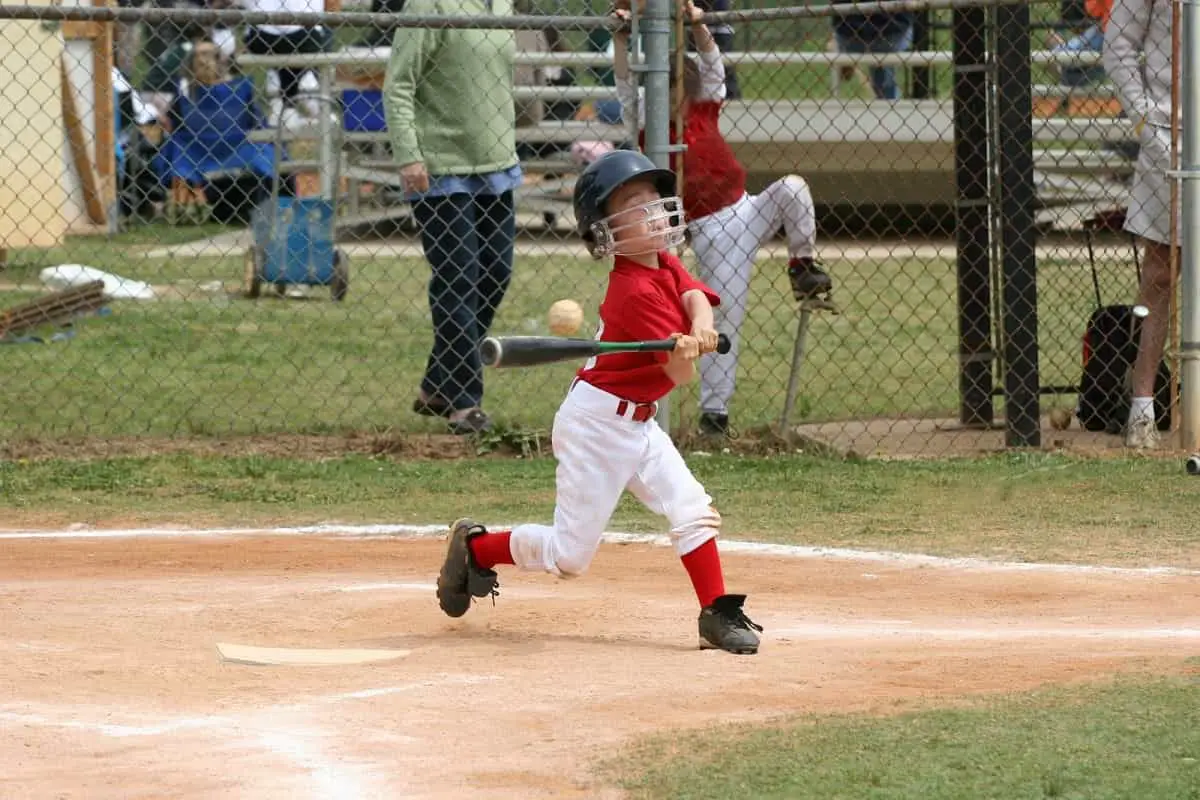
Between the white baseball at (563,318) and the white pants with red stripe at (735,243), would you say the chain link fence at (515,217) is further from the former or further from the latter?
the white baseball at (563,318)

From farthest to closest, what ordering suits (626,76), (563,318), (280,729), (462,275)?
(462,275)
(626,76)
(563,318)
(280,729)

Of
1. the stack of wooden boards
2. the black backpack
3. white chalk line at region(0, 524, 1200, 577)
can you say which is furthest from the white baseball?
the stack of wooden boards

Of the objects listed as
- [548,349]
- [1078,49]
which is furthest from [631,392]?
[1078,49]

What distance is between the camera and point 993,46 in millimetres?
8656

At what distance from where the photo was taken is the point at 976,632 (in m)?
5.42

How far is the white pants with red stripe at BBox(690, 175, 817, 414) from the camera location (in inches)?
339

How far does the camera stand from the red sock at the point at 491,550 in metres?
5.51

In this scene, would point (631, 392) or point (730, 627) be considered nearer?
point (730, 627)

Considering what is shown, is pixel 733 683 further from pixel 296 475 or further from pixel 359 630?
pixel 296 475

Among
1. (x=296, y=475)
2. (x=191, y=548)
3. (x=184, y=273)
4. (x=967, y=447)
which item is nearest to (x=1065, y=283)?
(x=967, y=447)

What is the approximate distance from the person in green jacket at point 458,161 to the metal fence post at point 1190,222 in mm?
2902

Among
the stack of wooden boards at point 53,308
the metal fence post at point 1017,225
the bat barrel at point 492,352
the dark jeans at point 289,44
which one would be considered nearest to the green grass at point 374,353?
the stack of wooden boards at point 53,308

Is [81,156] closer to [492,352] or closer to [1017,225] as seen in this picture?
[1017,225]

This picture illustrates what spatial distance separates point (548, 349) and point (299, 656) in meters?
1.03
